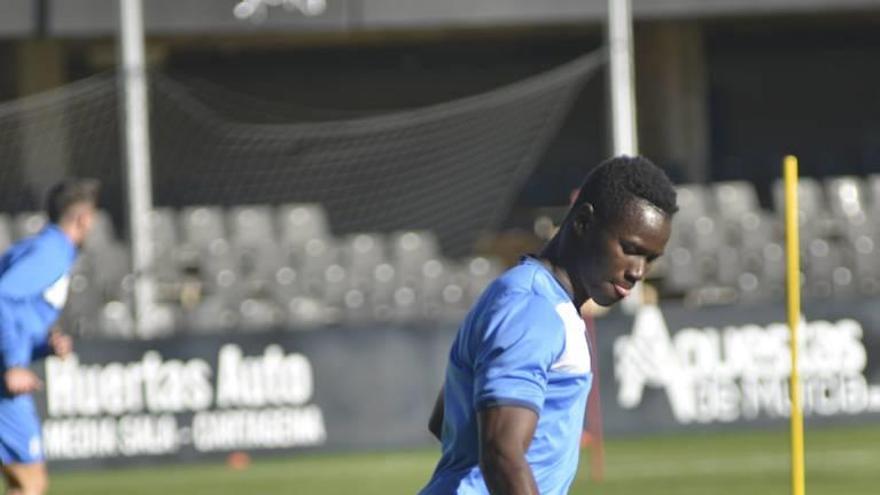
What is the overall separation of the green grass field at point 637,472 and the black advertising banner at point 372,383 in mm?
215

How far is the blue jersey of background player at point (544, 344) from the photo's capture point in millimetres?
4844

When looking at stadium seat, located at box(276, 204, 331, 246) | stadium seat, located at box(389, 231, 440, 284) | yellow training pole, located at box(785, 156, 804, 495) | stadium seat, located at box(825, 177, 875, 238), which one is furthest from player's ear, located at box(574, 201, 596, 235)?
stadium seat, located at box(825, 177, 875, 238)

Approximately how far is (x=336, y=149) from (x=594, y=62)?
11.5 ft

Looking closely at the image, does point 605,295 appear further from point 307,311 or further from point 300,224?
point 300,224

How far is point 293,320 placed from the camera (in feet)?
72.5

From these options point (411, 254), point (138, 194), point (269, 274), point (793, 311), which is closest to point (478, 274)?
point (411, 254)

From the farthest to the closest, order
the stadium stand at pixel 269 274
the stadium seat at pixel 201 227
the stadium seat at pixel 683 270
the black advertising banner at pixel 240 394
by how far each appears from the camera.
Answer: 1. the stadium seat at pixel 683 270
2. the stadium seat at pixel 201 227
3. the stadium stand at pixel 269 274
4. the black advertising banner at pixel 240 394

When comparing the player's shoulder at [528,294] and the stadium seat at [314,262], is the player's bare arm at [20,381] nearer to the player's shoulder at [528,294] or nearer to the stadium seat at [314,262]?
the player's shoulder at [528,294]

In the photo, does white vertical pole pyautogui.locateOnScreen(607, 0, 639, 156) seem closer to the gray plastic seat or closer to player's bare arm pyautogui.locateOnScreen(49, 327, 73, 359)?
the gray plastic seat

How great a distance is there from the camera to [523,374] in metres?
4.84

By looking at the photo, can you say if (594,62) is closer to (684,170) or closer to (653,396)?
(653,396)

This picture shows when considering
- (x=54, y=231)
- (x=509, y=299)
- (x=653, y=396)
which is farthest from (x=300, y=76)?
(x=509, y=299)

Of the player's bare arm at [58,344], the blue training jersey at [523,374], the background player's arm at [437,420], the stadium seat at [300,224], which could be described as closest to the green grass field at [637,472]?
the player's bare arm at [58,344]

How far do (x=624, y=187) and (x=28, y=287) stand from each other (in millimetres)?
6556
